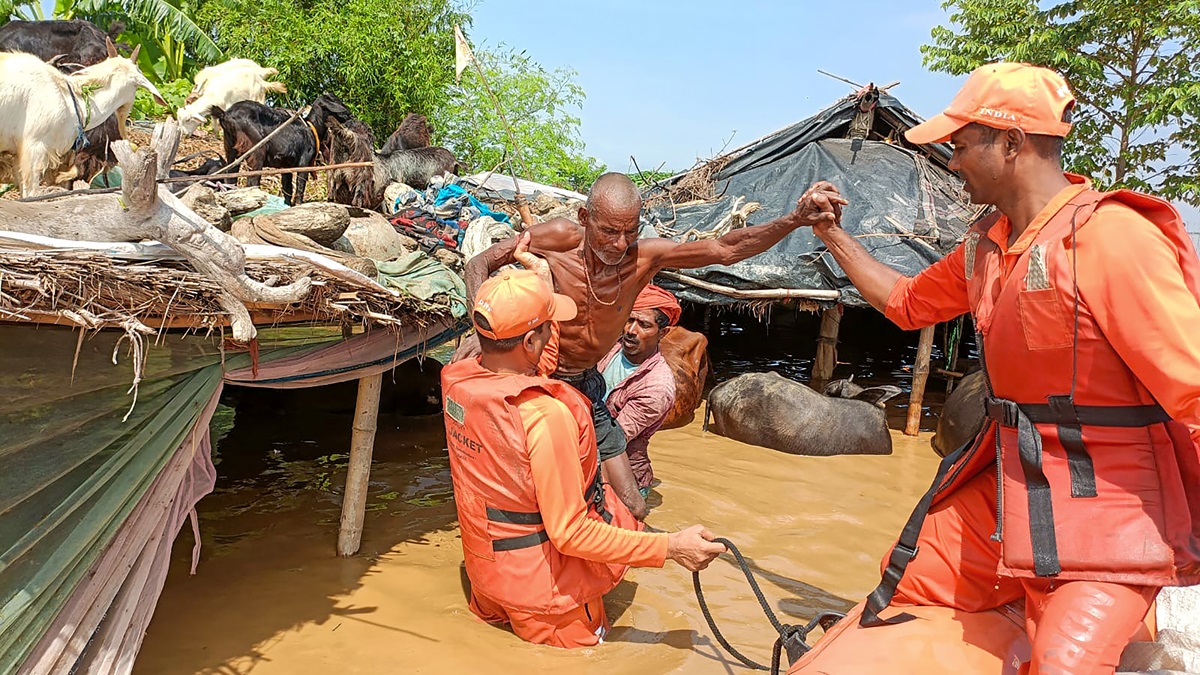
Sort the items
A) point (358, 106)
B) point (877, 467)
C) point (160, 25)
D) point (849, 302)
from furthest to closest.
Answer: point (160, 25) → point (358, 106) → point (849, 302) → point (877, 467)

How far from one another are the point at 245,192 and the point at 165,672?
2637 millimetres

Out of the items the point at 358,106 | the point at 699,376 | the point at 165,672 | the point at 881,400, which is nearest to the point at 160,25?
the point at 358,106

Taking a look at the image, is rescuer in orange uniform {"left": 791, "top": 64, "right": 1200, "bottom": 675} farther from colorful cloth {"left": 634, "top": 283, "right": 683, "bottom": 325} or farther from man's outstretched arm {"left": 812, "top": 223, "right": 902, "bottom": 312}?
colorful cloth {"left": 634, "top": 283, "right": 683, "bottom": 325}

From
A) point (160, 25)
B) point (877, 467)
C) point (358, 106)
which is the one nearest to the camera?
point (877, 467)

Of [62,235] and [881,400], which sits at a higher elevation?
[62,235]

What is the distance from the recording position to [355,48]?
15.4 m

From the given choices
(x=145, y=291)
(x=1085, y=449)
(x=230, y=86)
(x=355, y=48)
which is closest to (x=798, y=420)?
(x=1085, y=449)

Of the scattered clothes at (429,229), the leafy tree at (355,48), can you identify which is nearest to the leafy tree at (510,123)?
the leafy tree at (355,48)

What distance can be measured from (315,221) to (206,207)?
0.64 meters

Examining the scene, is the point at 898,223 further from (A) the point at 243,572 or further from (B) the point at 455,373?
(A) the point at 243,572

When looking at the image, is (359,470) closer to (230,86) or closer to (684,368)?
(684,368)

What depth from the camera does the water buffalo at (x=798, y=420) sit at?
7.26m

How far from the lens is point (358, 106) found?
52.9 ft

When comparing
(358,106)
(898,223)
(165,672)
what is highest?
(358,106)
